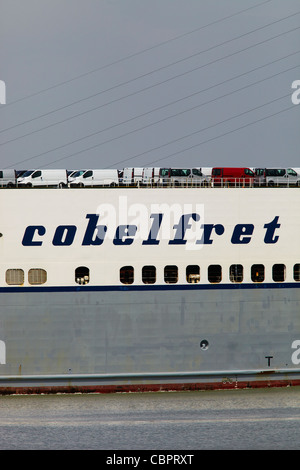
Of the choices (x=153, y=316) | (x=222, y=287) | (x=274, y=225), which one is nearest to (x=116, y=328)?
(x=153, y=316)

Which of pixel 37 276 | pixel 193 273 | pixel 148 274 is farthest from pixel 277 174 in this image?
pixel 37 276

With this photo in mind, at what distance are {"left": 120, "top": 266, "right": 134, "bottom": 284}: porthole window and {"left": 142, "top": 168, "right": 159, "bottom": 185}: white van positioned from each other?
10.5 ft

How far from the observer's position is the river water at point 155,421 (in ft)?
117

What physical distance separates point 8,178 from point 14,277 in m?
4.36

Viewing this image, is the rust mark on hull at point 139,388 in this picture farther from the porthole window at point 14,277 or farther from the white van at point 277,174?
the white van at point 277,174

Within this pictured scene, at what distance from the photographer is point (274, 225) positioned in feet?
136

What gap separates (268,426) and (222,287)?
527cm

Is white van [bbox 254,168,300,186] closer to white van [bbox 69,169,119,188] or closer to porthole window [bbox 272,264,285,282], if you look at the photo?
porthole window [bbox 272,264,285,282]

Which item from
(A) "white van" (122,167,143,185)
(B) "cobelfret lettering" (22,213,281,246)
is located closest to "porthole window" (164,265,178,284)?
(B) "cobelfret lettering" (22,213,281,246)

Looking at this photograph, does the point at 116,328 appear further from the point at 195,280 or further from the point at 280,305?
the point at 280,305

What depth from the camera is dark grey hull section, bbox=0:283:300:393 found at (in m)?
39.8

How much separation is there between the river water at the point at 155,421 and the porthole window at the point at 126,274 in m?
3.76

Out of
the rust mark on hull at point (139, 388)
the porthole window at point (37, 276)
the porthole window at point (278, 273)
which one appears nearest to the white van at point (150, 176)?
the porthole window at point (37, 276)
